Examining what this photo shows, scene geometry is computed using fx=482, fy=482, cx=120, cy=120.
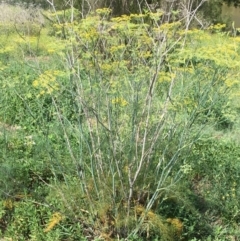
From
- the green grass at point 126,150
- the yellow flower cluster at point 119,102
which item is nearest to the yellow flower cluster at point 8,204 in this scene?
the green grass at point 126,150

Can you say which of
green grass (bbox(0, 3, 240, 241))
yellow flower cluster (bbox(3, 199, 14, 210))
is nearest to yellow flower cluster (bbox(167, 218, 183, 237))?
green grass (bbox(0, 3, 240, 241))

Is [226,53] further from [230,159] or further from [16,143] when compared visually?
[16,143]

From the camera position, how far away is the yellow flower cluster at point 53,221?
3804 millimetres

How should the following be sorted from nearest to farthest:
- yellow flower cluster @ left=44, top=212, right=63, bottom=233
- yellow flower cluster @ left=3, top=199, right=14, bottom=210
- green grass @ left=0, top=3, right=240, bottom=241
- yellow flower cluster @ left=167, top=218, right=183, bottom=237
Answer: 1. green grass @ left=0, top=3, right=240, bottom=241
2. yellow flower cluster @ left=44, top=212, right=63, bottom=233
3. yellow flower cluster @ left=167, top=218, right=183, bottom=237
4. yellow flower cluster @ left=3, top=199, right=14, bottom=210

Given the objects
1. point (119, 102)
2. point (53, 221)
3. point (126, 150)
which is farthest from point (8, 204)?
point (119, 102)

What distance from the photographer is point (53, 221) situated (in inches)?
151

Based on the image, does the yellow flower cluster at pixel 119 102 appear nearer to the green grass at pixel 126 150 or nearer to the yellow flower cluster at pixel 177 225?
the green grass at pixel 126 150

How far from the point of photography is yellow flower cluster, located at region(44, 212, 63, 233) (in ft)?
12.5

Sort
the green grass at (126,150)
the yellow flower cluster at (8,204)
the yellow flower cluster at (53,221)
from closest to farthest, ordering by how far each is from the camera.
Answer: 1. the green grass at (126,150)
2. the yellow flower cluster at (53,221)
3. the yellow flower cluster at (8,204)

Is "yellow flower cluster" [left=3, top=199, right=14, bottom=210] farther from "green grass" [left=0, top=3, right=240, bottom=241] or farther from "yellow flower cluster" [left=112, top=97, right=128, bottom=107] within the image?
"yellow flower cluster" [left=112, top=97, right=128, bottom=107]

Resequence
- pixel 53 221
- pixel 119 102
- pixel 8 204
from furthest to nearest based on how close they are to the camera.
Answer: pixel 8 204 → pixel 53 221 → pixel 119 102

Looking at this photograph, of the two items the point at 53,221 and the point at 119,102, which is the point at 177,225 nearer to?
the point at 53,221

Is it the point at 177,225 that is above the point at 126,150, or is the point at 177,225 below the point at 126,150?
below

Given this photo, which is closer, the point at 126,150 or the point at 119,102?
the point at 119,102
